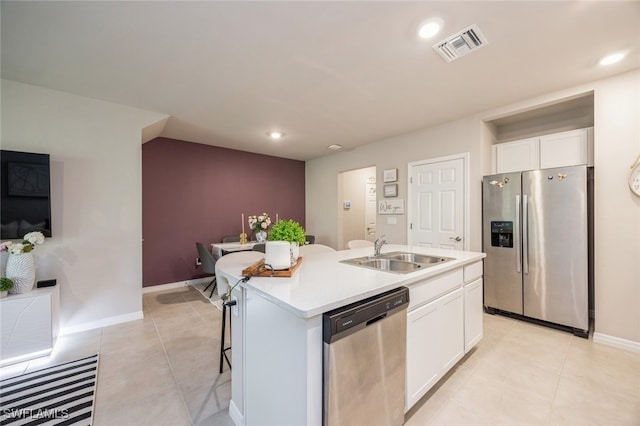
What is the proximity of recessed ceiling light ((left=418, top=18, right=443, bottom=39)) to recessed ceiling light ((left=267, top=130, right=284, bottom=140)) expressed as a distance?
8.46 ft

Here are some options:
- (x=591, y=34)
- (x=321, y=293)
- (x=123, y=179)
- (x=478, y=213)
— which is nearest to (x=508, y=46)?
(x=591, y=34)

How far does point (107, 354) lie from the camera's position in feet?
7.66

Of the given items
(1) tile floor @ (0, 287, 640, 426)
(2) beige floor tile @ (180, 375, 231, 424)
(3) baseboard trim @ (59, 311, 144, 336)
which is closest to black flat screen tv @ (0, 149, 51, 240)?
(3) baseboard trim @ (59, 311, 144, 336)

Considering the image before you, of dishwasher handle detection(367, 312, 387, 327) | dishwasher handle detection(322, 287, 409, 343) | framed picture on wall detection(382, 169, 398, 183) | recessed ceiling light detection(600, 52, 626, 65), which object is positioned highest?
recessed ceiling light detection(600, 52, 626, 65)

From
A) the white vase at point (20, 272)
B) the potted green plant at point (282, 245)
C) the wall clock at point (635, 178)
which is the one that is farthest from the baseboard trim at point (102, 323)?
the wall clock at point (635, 178)

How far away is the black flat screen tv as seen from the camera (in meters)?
2.39

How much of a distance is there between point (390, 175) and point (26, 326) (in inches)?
181

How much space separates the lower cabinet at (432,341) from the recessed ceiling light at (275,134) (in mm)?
3293

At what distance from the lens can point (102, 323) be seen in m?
2.90

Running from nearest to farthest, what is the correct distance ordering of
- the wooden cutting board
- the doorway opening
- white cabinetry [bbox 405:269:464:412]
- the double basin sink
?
the wooden cutting board
white cabinetry [bbox 405:269:464:412]
the double basin sink
the doorway opening

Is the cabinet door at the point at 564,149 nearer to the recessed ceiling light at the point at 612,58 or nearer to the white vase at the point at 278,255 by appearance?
the recessed ceiling light at the point at 612,58

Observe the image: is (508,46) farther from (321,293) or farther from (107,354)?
(107,354)

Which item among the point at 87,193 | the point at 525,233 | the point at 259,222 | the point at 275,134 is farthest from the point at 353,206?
the point at 87,193

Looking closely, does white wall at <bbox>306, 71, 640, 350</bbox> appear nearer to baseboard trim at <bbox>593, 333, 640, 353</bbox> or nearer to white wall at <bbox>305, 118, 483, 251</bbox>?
baseboard trim at <bbox>593, 333, 640, 353</bbox>
